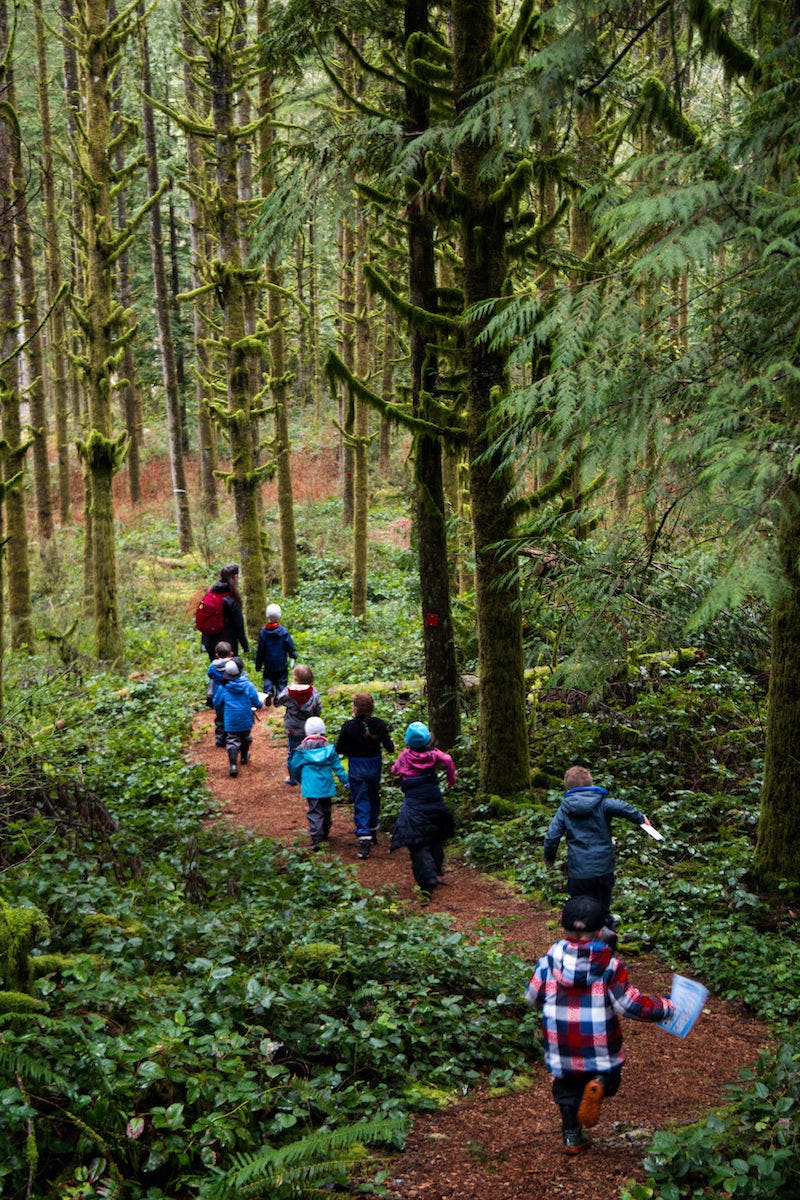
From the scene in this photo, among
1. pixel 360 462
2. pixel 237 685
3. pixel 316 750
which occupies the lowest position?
pixel 316 750

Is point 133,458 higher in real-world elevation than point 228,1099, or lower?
higher

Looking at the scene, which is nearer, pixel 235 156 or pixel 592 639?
pixel 592 639

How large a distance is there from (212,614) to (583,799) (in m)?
7.55

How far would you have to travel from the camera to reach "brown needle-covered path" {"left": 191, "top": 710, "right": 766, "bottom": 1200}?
4242 millimetres

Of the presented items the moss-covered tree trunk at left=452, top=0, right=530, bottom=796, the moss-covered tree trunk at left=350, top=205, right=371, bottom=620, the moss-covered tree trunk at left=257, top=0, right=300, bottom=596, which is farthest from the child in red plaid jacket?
the moss-covered tree trunk at left=350, top=205, right=371, bottom=620

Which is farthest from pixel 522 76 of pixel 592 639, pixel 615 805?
pixel 615 805

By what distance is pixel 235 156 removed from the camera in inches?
619

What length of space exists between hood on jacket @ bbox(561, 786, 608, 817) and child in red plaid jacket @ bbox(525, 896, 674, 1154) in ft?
6.86

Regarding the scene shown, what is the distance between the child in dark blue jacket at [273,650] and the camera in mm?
12641

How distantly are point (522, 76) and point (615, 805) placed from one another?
5918mm

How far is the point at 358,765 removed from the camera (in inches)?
367

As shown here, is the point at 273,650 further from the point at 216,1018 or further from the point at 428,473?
the point at 216,1018

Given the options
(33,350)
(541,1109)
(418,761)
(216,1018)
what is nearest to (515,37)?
(418,761)

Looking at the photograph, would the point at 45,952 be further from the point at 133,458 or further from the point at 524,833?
the point at 133,458
